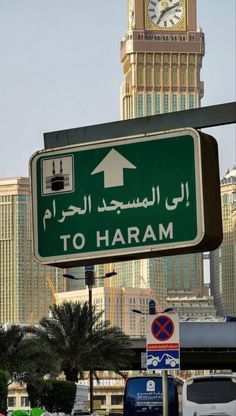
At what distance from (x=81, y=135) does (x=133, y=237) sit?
71cm

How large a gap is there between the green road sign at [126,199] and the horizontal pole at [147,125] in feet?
0.14

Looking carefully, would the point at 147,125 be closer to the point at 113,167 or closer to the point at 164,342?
the point at 113,167

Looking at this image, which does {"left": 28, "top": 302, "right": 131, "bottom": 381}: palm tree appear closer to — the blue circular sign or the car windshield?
the car windshield

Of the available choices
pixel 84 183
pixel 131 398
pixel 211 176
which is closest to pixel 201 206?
pixel 211 176

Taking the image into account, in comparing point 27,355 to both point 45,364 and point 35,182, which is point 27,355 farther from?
point 35,182

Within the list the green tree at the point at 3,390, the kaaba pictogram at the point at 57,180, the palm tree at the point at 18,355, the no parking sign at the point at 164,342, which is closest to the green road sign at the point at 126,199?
the kaaba pictogram at the point at 57,180

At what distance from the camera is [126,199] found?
6.63 meters

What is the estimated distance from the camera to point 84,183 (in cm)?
681

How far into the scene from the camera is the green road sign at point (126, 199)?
21.1 ft

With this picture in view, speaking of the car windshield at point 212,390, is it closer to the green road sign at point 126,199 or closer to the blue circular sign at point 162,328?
the blue circular sign at point 162,328

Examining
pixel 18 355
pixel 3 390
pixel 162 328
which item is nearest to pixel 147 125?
pixel 162 328

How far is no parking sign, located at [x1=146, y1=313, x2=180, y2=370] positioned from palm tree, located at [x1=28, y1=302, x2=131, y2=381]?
47.2 m

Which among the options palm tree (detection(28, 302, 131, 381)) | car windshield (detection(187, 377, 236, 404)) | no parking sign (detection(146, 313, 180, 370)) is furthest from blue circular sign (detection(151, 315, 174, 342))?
palm tree (detection(28, 302, 131, 381))

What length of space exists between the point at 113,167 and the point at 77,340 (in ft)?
195
